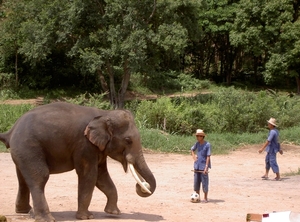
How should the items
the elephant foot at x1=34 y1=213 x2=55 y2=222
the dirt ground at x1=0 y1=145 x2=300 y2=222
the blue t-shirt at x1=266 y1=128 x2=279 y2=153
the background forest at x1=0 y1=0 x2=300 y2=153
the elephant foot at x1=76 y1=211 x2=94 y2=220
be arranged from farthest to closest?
the background forest at x1=0 y1=0 x2=300 y2=153, the blue t-shirt at x1=266 y1=128 x2=279 y2=153, the dirt ground at x1=0 y1=145 x2=300 y2=222, the elephant foot at x1=76 y1=211 x2=94 y2=220, the elephant foot at x1=34 y1=213 x2=55 y2=222

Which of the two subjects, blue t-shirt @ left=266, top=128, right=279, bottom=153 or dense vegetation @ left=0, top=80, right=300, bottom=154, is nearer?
blue t-shirt @ left=266, top=128, right=279, bottom=153

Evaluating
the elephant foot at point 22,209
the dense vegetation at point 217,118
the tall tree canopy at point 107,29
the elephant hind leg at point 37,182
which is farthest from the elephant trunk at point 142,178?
the tall tree canopy at point 107,29

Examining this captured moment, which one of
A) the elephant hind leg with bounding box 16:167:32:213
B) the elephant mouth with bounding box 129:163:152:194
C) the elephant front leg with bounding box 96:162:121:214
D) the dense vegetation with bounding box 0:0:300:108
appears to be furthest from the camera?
the dense vegetation with bounding box 0:0:300:108

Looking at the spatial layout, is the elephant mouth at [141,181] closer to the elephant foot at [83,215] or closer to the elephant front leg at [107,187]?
the elephant front leg at [107,187]

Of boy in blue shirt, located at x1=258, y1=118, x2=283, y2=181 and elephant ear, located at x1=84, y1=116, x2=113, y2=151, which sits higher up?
elephant ear, located at x1=84, y1=116, x2=113, y2=151

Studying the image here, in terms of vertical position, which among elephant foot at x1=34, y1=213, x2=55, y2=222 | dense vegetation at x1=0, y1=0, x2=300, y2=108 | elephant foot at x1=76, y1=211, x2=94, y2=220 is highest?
dense vegetation at x1=0, y1=0, x2=300, y2=108

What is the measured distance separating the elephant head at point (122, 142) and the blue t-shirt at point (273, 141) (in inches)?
244

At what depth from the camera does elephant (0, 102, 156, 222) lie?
9281 millimetres

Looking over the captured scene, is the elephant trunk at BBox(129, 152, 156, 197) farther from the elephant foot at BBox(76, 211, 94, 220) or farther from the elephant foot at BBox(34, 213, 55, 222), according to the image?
the elephant foot at BBox(34, 213, 55, 222)

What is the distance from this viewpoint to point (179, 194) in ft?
43.1

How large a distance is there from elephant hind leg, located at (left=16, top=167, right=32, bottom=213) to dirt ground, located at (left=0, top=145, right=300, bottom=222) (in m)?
0.14

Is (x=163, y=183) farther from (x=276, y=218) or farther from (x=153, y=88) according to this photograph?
(x=153, y=88)

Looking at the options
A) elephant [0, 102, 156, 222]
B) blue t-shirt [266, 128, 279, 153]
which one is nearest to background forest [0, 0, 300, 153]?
blue t-shirt [266, 128, 279, 153]

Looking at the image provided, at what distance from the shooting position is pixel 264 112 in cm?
2470
